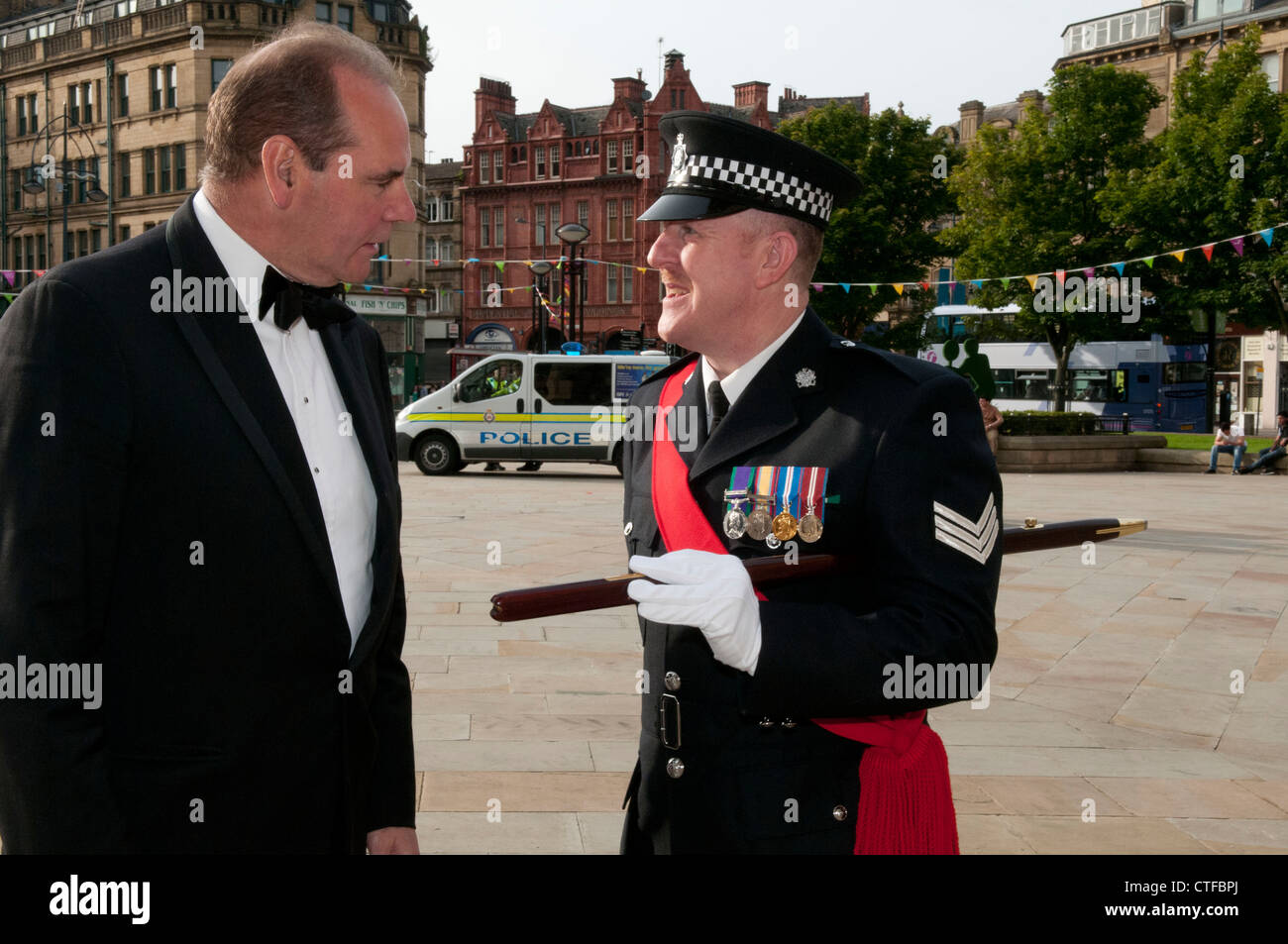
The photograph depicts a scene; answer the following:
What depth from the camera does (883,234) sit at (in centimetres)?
4644

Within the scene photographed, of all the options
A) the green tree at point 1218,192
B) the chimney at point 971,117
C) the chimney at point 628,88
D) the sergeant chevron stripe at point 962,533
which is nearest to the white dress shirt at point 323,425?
the sergeant chevron stripe at point 962,533

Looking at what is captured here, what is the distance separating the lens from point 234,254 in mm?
2174

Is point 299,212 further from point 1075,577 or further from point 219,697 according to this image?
point 1075,577

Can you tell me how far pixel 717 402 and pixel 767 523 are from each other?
364mm

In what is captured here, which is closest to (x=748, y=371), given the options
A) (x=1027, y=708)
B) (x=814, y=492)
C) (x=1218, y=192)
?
(x=814, y=492)

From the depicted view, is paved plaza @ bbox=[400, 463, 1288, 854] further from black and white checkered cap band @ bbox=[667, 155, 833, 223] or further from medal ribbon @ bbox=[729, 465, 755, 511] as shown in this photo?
black and white checkered cap band @ bbox=[667, 155, 833, 223]

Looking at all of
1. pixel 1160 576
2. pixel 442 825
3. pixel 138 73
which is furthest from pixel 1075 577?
pixel 138 73

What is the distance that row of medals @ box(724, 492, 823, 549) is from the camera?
2.16m

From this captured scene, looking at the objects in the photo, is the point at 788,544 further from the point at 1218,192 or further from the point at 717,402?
the point at 1218,192

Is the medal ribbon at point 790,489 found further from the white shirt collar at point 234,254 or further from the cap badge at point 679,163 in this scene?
the white shirt collar at point 234,254

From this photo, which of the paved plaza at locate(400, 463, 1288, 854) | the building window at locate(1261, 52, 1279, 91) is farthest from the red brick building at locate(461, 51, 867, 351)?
the paved plaza at locate(400, 463, 1288, 854)

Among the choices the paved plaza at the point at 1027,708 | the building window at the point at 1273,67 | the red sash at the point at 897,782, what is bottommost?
the paved plaza at the point at 1027,708

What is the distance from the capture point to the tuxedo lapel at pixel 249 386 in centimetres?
199

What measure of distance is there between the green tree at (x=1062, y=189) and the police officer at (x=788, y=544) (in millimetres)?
37140
